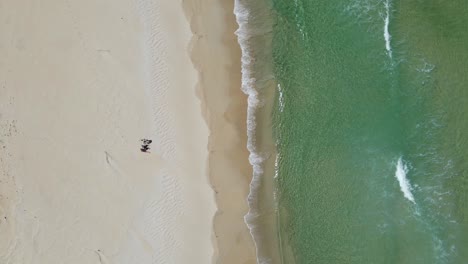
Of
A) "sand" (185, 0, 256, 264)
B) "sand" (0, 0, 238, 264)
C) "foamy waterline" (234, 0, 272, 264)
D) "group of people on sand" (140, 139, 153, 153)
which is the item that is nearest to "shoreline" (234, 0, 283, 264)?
"foamy waterline" (234, 0, 272, 264)

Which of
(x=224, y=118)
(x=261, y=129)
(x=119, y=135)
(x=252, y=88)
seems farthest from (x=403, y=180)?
Result: (x=119, y=135)

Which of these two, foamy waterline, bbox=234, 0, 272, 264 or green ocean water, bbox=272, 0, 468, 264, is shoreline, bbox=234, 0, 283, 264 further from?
green ocean water, bbox=272, 0, 468, 264

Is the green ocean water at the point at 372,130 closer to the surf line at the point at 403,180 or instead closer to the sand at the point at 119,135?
the surf line at the point at 403,180

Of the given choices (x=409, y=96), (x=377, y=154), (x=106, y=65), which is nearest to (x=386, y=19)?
(x=409, y=96)

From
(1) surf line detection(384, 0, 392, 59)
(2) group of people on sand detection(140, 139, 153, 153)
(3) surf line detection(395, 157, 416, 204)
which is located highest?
(1) surf line detection(384, 0, 392, 59)

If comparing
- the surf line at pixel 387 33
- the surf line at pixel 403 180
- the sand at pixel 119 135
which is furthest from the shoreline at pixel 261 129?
the surf line at pixel 403 180

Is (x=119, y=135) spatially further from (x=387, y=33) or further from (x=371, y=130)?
(x=387, y=33)
